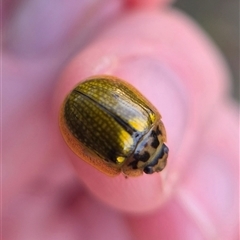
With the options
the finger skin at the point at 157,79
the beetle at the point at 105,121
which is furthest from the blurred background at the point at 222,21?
the beetle at the point at 105,121

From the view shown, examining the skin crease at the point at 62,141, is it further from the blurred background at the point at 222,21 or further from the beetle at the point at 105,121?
the blurred background at the point at 222,21

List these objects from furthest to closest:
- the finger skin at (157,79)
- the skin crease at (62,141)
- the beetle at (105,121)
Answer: the skin crease at (62,141) < the finger skin at (157,79) < the beetle at (105,121)

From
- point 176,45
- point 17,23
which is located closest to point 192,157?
point 176,45

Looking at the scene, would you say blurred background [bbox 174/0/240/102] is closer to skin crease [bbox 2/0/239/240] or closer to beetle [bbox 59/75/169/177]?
skin crease [bbox 2/0/239/240]

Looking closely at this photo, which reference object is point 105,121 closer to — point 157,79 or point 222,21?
point 157,79

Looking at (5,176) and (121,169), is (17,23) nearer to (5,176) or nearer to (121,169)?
(5,176)

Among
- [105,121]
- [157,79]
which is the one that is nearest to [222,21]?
[157,79]

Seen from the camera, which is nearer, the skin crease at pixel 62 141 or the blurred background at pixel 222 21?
the skin crease at pixel 62 141
